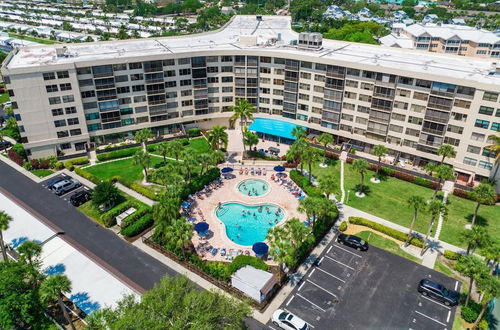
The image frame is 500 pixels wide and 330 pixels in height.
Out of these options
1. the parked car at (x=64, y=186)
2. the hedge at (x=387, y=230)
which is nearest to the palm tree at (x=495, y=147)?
the hedge at (x=387, y=230)

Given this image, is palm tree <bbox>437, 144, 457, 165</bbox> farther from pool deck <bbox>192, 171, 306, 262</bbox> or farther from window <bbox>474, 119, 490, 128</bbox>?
pool deck <bbox>192, 171, 306, 262</bbox>

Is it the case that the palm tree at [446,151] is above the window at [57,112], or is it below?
below

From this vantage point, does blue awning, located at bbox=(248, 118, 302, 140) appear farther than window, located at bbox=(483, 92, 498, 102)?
Yes

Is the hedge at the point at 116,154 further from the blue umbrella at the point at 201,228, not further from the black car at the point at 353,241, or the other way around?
the black car at the point at 353,241

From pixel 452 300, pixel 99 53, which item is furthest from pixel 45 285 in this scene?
pixel 99 53

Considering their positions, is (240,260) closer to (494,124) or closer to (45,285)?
(45,285)

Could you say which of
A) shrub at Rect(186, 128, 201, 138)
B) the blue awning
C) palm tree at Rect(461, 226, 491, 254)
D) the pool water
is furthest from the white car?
shrub at Rect(186, 128, 201, 138)
